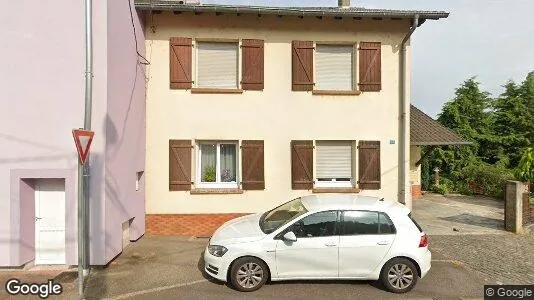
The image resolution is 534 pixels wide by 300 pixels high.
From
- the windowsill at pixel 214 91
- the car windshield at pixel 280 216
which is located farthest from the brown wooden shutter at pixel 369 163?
the windowsill at pixel 214 91

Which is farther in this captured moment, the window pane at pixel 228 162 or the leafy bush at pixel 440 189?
the leafy bush at pixel 440 189

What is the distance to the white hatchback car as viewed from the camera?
5.38m

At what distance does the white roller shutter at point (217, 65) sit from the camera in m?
8.70

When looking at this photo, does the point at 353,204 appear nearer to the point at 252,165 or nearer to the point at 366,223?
the point at 366,223

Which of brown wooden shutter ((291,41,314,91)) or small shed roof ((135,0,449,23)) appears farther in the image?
brown wooden shutter ((291,41,314,91))

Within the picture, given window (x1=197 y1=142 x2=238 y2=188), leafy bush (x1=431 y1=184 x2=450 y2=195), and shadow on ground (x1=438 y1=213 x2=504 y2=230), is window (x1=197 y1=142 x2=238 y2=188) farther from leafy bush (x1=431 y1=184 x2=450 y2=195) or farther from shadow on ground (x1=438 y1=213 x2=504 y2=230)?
leafy bush (x1=431 y1=184 x2=450 y2=195)

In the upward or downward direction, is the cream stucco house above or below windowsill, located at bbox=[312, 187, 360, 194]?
above

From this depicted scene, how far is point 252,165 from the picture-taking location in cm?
856

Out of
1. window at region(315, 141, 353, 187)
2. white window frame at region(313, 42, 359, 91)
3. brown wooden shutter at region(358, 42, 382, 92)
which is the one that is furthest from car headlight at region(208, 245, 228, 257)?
brown wooden shutter at region(358, 42, 382, 92)

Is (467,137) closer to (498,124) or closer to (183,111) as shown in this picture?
(498,124)

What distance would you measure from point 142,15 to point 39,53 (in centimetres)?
296

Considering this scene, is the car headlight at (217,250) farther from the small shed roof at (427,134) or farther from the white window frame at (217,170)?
the small shed roof at (427,134)

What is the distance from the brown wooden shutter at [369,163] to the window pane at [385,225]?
3.27m

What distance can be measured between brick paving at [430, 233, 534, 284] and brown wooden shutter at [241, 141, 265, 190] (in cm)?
466
